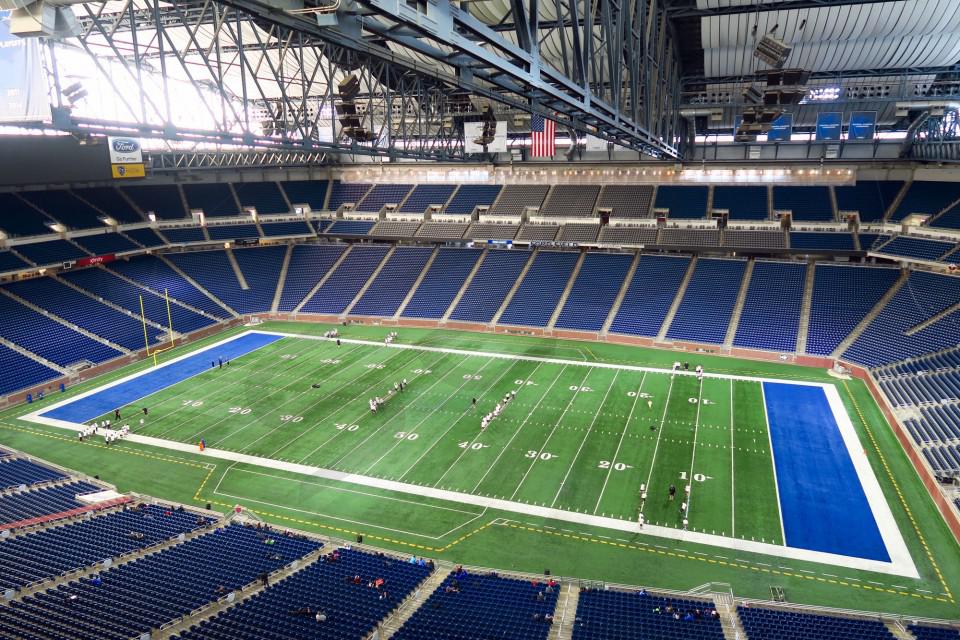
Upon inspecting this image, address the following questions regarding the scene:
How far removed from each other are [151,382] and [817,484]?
3772 centimetres

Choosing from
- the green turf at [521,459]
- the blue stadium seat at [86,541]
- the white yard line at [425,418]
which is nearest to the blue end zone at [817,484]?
the green turf at [521,459]

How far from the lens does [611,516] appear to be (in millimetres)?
21953

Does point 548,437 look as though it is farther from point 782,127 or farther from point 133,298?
point 133,298

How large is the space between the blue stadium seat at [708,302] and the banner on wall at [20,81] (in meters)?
38.1

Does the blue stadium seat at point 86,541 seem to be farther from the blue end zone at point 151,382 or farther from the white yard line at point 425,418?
the blue end zone at point 151,382

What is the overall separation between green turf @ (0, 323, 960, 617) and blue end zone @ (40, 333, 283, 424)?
1.63 meters

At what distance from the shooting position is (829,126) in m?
38.9

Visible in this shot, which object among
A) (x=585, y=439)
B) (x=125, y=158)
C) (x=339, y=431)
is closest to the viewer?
(x=585, y=439)

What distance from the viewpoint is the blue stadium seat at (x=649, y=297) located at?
43.8m

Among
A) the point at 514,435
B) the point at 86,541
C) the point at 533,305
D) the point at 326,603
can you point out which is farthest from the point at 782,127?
the point at 86,541

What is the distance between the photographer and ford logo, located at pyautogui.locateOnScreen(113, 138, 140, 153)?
42.2m

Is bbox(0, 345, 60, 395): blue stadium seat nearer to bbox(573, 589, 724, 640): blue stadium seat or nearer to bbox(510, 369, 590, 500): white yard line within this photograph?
bbox(510, 369, 590, 500): white yard line

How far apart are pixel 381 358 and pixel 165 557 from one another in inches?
878

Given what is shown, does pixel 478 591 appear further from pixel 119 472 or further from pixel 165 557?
pixel 119 472
